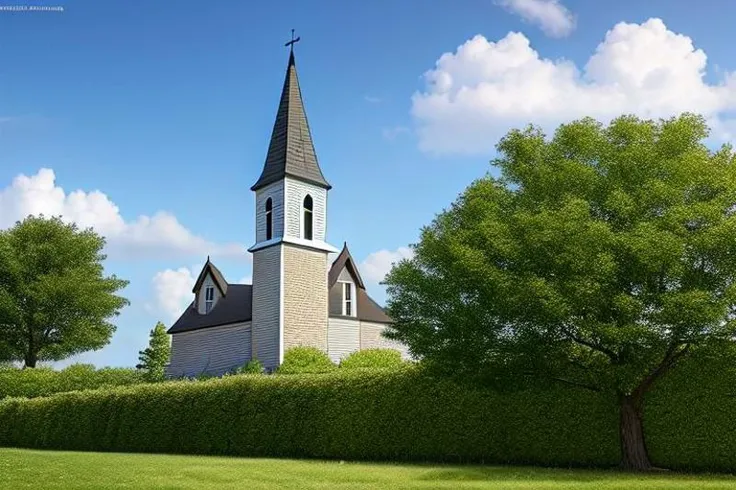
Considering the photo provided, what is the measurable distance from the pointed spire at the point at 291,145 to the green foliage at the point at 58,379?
1347 centimetres

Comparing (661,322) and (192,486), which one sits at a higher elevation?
(661,322)

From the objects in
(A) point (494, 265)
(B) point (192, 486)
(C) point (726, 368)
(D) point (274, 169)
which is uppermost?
(D) point (274, 169)

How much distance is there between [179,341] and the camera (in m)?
50.6

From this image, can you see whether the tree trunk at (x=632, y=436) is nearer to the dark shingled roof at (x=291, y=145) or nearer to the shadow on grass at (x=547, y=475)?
the shadow on grass at (x=547, y=475)

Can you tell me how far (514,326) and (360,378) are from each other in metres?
6.92

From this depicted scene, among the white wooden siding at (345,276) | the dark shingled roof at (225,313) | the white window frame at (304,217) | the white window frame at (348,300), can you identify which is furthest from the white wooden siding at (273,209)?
the white window frame at (348,300)

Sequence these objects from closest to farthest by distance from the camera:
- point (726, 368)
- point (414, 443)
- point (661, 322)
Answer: point (661, 322) < point (726, 368) < point (414, 443)

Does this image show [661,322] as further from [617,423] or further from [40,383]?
[40,383]

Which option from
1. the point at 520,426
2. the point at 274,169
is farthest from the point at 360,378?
the point at 274,169

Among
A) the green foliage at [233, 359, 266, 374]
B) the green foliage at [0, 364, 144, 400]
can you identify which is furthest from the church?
the green foliage at [0, 364, 144, 400]

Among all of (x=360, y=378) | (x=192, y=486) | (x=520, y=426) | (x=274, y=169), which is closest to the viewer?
(x=192, y=486)

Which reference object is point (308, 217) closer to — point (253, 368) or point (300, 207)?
point (300, 207)

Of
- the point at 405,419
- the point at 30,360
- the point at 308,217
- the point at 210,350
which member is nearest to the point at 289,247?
the point at 308,217

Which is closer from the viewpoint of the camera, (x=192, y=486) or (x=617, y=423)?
(x=192, y=486)
